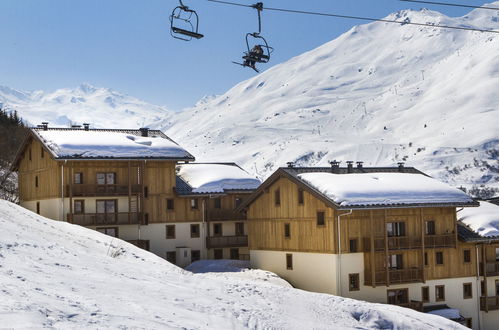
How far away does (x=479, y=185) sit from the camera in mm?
159625

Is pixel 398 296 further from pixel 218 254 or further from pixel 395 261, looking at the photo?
pixel 218 254

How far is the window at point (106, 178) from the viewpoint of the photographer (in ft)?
159

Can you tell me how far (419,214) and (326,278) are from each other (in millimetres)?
6821

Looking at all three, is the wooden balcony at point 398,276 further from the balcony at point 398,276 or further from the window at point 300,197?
the window at point 300,197

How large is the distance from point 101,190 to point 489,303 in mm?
25550

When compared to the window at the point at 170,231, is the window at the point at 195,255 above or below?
below

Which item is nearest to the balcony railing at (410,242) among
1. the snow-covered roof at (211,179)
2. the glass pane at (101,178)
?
the snow-covered roof at (211,179)

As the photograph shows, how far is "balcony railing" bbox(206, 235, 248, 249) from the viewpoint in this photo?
51812 mm

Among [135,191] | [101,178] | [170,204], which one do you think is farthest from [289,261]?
[101,178]

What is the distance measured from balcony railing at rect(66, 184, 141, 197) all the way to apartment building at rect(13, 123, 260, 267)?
0.21 ft

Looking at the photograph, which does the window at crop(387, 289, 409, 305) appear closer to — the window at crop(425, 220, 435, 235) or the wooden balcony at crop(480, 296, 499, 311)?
the window at crop(425, 220, 435, 235)

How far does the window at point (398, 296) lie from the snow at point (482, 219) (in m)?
6.48

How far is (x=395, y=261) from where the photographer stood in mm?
42000

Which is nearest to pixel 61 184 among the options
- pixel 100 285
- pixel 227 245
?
pixel 227 245
